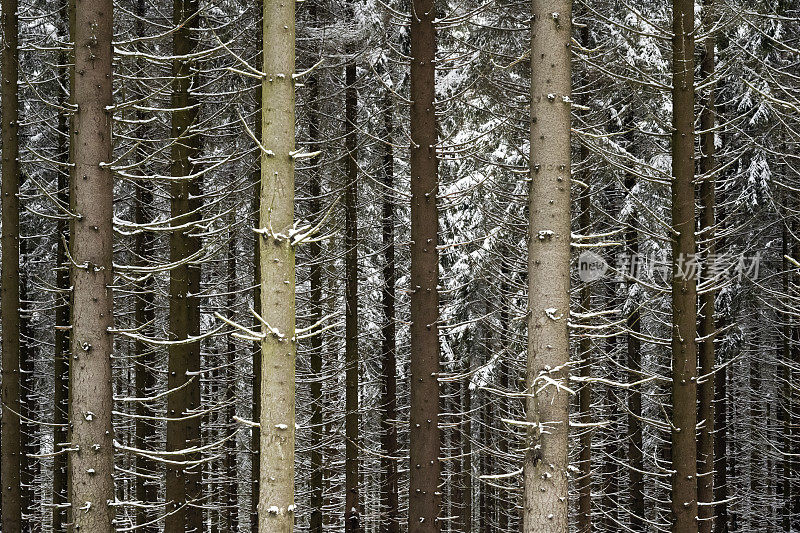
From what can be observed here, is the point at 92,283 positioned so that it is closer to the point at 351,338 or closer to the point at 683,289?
the point at 683,289

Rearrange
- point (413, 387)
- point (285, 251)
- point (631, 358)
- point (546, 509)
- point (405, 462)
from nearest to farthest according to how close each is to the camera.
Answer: point (285, 251), point (546, 509), point (413, 387), point (631, 358), point (405, 462)

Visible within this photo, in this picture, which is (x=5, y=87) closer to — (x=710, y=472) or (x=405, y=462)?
(x=710, y=472)

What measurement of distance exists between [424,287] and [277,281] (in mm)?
3639

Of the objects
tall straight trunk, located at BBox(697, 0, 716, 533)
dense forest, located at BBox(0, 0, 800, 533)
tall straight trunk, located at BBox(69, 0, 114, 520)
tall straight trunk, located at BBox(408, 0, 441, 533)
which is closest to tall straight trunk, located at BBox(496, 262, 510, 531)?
dense forest, located at BBox(0, 0, 800, 533)

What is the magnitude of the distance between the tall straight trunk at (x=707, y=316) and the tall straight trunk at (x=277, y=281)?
5.93 metres

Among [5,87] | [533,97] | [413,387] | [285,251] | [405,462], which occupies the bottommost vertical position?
[405,462]

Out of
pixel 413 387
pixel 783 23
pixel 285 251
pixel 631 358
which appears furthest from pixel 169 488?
pixel 783 23

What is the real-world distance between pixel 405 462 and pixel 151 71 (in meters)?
14.5

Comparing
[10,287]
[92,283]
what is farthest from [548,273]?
[10,287]

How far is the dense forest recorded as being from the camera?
18.0ft

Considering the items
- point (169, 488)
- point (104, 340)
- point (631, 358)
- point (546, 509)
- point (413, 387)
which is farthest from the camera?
point (631, 358)

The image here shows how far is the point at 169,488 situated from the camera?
9688mm

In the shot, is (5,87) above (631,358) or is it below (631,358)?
above

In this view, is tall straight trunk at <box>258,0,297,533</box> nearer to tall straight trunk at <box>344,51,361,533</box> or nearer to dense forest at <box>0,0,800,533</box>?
dense forest at <box>0,0,800,533</box>
